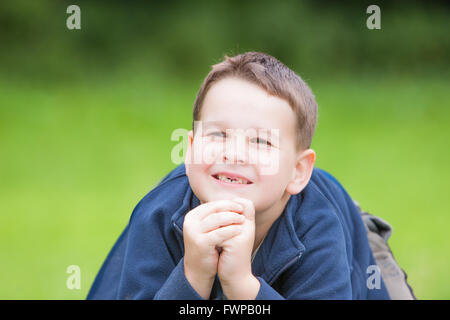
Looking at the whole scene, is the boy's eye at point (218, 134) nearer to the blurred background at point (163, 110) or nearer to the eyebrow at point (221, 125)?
the eyebrow at point (221, 125)

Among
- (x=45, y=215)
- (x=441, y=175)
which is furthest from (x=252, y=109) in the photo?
(x=441, y=175)

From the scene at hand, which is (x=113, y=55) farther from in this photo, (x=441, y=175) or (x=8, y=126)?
(x=441, y=175)

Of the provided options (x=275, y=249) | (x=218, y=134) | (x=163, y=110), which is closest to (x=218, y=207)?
(x=218, y=134)

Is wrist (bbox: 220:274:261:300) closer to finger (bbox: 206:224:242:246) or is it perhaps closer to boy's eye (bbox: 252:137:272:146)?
finger (bbox: 206:224:242:246)

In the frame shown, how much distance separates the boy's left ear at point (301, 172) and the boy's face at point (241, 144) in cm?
7

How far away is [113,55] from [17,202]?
77.2 inches

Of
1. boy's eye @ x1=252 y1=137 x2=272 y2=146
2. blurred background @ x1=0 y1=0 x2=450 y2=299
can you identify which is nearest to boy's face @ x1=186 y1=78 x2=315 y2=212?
boy's eye @ x1=252 y1=137 x2=272 y2=146

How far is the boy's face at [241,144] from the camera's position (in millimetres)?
1103

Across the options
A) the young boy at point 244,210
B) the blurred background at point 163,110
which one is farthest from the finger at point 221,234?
the blurred background at point 163,110

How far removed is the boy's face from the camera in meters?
1.10

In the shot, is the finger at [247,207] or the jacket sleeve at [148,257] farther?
the jacket sleeve at [148,257]

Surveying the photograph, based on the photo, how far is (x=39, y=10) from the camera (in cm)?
488

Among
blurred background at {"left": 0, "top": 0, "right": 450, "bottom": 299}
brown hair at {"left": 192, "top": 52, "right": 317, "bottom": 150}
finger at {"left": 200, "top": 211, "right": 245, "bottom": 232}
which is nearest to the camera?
finger at {"left": 200, "top": 211, "right": 245, "bottom": 232}

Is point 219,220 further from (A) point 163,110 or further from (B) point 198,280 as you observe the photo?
(A) point 163,110
